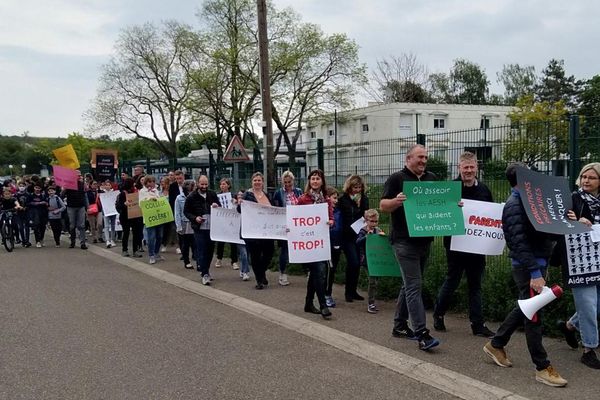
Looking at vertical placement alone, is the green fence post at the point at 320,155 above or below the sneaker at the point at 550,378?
above

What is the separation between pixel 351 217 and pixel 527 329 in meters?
3.36

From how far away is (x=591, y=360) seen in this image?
5086 millimetres

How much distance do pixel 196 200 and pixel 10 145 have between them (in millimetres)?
129109

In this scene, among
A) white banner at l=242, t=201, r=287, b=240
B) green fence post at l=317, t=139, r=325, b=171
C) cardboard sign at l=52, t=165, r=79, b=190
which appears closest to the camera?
white banner at l=242, t=201, r=287, b=240

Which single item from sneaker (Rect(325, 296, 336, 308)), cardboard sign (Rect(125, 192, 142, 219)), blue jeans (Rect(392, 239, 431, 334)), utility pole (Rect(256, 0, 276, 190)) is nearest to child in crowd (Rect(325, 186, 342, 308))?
sneaker (Rect(325, 296, 336, 308))

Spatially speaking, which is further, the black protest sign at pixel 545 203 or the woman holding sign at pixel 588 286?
the woman holding sign at pixel 588 286

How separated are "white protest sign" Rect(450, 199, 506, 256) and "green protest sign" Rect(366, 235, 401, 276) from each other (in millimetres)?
1108

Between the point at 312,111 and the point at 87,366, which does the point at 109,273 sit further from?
the point at 312,111

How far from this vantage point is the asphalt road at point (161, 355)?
4828 millimetres

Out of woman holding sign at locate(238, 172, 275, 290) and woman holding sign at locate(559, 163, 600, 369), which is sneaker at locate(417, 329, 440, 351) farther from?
woman holding sign at locate(238, 172, 275, 290)

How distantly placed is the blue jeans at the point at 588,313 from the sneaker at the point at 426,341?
1.33m

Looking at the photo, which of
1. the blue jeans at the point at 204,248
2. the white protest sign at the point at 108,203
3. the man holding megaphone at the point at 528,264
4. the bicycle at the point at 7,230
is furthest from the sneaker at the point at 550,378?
the bicycle at the point at 7,230

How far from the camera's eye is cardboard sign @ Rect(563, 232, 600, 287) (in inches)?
199

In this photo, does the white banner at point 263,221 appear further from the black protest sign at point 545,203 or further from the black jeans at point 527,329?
the black protest sign at point 545,203
